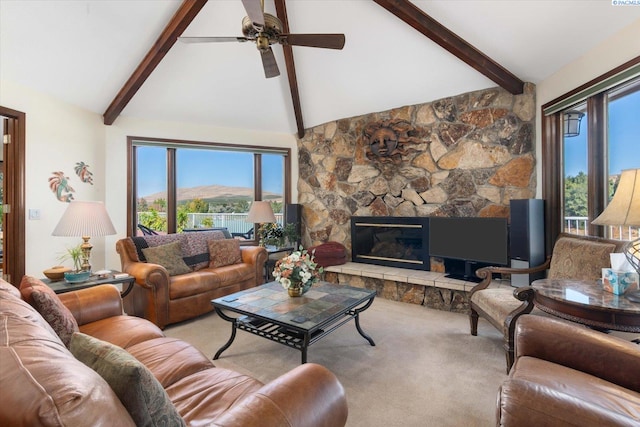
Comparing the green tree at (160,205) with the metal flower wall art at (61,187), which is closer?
the metal flower wall art at (61,187)

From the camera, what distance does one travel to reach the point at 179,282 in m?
3.25

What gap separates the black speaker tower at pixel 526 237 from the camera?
302 cm

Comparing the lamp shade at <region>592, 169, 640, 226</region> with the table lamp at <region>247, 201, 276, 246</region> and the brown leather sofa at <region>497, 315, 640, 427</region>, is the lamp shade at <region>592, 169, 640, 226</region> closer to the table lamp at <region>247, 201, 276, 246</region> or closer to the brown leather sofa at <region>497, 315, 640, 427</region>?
the brown leather sofa at <region>497, 315, 640, 427</region>

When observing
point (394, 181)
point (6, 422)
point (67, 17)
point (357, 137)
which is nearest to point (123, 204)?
point (67, 17)

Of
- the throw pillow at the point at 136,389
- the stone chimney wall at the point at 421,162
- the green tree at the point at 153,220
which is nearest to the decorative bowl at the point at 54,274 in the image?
the green tree at the point at 153,220

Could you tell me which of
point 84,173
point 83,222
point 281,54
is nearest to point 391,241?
point 281,54

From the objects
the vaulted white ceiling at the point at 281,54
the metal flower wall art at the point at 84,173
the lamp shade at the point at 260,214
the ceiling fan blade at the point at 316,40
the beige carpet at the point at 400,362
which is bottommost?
the beige carpet at the point at 400,362

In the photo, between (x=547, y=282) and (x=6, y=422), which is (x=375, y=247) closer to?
(x=547, y=282)

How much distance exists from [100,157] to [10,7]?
1891mm

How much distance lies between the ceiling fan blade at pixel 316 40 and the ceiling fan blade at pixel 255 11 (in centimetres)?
31

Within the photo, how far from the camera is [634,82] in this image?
91.4 inches

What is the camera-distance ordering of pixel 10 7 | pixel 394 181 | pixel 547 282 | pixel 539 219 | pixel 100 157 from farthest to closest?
pixel 394 181 → pixel 100 157 → pixel 539 219 → pixel 10 7 → pixel 547 282

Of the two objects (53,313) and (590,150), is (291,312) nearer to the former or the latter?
(53,313)

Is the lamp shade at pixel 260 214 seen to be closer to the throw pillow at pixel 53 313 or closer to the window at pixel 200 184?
the window at pixel 200 184
